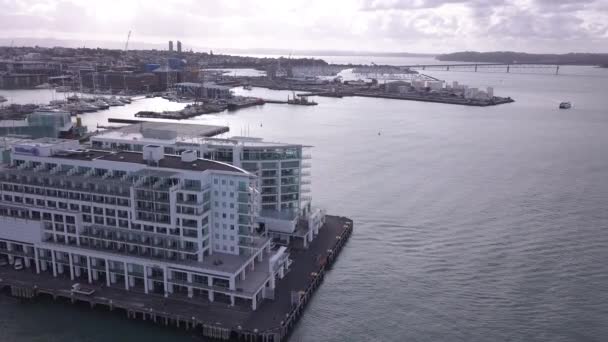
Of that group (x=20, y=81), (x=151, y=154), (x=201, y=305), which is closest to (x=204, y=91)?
(x=20, y=81)

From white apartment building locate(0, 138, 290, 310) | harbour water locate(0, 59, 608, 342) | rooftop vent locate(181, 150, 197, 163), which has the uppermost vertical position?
rooftop vent locate(181, 150, 197, 163)

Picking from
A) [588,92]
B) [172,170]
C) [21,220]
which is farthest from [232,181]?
[588,92]

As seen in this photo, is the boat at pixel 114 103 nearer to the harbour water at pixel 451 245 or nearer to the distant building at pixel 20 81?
the harbour water at pixel 451 245

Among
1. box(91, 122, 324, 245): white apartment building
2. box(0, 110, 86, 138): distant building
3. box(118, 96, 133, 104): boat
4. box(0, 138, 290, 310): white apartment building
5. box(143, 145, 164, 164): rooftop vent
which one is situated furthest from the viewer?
box(118, 96, 133, 104): boat

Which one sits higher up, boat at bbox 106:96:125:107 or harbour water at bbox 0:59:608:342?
boat at bbox 106:96:125:107

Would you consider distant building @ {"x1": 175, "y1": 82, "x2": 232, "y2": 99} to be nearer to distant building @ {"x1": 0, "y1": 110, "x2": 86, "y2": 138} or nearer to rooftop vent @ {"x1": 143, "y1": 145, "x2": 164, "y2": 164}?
distant building @ {"x1": 0, "y1": 110, "x2": 86, "y2": 138}

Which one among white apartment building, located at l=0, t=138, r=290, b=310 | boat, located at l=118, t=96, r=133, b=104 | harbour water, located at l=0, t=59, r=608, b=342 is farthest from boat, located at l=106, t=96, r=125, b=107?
white apartment building, located at l=0, t=138, r=290, b=310
